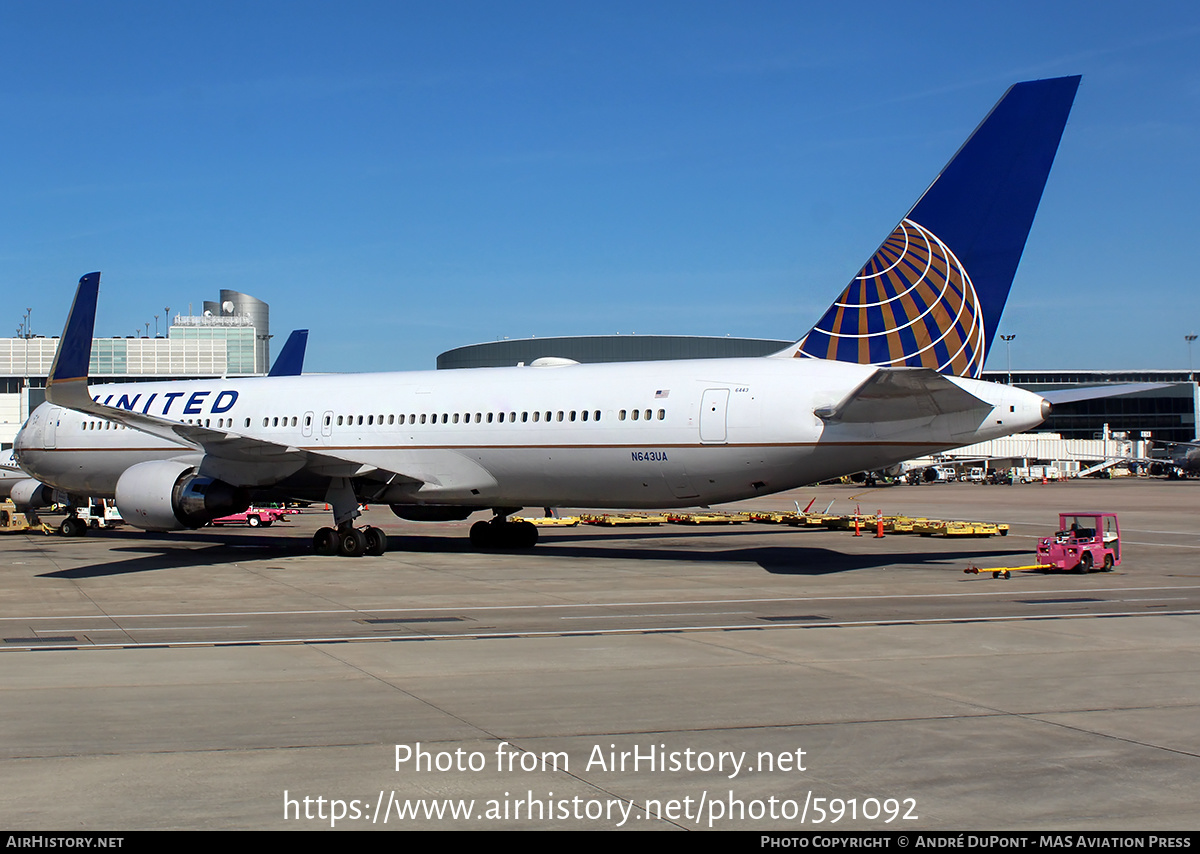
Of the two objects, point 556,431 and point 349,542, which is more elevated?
point 556,431

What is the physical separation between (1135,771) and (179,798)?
6.10m

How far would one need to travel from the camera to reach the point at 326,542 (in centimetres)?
2636

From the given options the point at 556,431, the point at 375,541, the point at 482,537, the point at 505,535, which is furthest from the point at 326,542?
the point at 556,431

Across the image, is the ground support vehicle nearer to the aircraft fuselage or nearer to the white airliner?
the aircraft fuselage

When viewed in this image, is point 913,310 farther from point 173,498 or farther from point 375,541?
point 173,498

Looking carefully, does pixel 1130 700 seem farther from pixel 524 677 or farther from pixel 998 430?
pixel 998 430

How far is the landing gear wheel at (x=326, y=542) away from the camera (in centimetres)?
2630

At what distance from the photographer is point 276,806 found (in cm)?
659


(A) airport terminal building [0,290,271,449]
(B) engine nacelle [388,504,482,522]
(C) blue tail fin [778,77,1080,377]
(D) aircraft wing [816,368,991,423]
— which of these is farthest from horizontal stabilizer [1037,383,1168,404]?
(A) airport terminal building [0,290,271,449]

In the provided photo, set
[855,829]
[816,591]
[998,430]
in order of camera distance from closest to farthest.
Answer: [855,829], [816,591], [998,430]

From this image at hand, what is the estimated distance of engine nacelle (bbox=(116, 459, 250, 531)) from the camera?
24219 mm

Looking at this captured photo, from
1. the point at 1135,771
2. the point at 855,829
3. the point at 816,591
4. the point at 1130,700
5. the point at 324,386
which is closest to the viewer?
the point at 855,829

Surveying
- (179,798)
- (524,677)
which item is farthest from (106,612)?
(179,798)

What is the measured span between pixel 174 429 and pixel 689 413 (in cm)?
1042
